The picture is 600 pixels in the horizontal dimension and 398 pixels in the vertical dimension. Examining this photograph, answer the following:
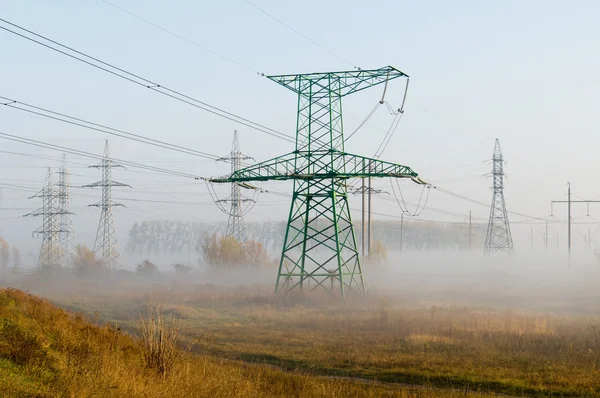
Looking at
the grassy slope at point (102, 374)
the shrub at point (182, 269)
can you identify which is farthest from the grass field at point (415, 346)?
the shrub at point (182, 269)

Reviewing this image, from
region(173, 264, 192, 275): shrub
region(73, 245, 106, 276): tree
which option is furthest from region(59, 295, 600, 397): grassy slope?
region(173, 264, 192, 275): shrub

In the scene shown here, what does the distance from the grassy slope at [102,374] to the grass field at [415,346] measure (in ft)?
5.40

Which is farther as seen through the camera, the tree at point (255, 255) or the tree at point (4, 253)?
the tree at point (4, 253)

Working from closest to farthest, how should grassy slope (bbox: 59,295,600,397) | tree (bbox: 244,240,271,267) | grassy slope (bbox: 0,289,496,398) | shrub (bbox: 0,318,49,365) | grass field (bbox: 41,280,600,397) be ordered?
grassy slope (bbox: 0,289,496,398) < shrub (bbox: 0,318,49,365) < grass field (bbox: 41,280,600,397) < grassy slope (bbox: 59,295,600,397) < tree (bbox: 244,240,271,267)

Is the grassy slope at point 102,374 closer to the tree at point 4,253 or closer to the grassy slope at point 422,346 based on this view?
the grassy slope at point 422,346

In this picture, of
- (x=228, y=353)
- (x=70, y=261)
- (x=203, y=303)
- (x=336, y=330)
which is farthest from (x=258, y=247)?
(x=228, y=353)

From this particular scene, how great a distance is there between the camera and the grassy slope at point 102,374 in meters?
9.77

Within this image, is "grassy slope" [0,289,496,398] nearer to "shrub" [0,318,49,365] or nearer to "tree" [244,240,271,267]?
"shrub" [0,318,49,365]

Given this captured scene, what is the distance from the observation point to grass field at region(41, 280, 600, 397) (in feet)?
56.4

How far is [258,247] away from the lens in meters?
114

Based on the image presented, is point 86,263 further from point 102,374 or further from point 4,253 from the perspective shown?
point 102,374

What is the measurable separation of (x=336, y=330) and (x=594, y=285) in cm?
5353

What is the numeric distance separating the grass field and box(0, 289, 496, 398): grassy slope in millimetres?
1647

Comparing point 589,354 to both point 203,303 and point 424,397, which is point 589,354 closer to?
point 424,397
